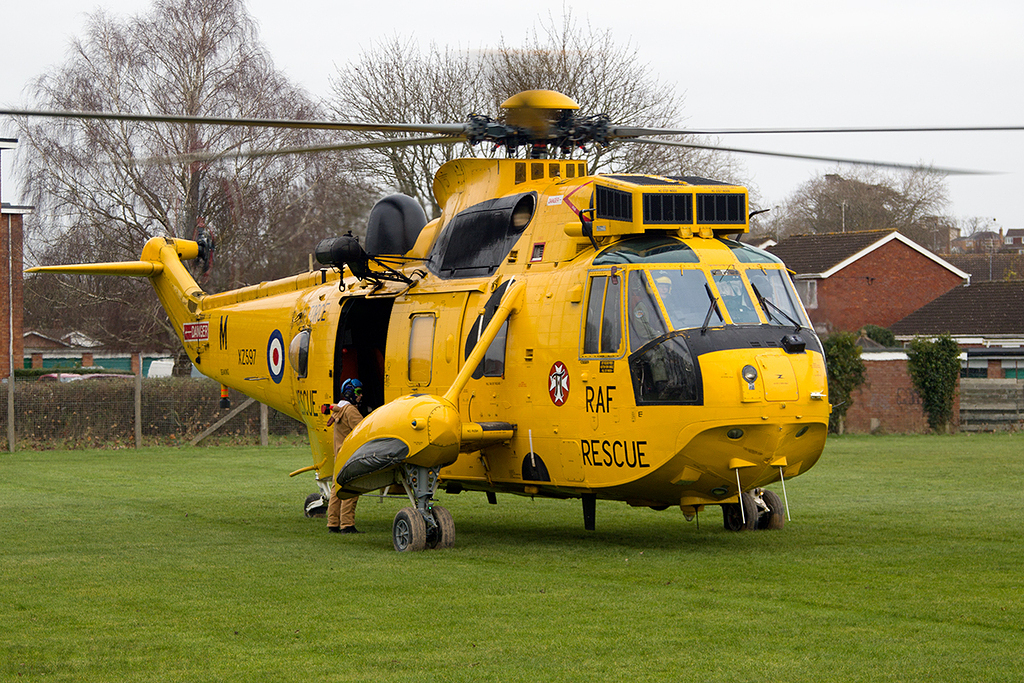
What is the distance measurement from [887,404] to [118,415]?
19472 millimetres

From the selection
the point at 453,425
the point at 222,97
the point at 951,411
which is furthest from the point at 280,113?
the point at 453,425

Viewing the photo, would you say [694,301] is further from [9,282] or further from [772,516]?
[9,282]

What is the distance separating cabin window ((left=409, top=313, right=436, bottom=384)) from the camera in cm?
1410

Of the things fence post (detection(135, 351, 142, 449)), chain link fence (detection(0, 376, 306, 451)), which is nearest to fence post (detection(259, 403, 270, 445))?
chain link fence (detection(0, 376, 306, 451))

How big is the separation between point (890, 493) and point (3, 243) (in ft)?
103

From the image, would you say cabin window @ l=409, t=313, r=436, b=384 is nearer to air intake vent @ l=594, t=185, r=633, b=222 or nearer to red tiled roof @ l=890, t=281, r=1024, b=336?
air intake vent @ l=594, t=185, r=633, b=222

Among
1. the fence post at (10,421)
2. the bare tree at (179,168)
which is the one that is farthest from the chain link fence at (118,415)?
the bare tree at (179,168)

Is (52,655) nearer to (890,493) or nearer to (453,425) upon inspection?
(453,425)

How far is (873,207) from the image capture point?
68312 mm

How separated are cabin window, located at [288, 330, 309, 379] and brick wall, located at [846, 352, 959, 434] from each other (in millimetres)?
19782

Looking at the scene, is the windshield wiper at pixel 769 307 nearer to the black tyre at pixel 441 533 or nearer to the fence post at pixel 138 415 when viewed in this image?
the black tyre at pixel 441 533

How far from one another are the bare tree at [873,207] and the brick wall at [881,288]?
17349 millimetres

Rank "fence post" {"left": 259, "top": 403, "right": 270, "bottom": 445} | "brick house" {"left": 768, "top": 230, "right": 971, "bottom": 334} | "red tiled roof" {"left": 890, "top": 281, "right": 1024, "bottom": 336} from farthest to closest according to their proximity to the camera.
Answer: "brick house" {"left": 768, "top": 230, "right": 971, "bottom": 334} < "red tiled roof" {"left": 890, "top": 281, "right": 1024, "bottom": 336} < "fence post" {"left": 259, "top": 403, "right": 270, "bottom": 445}

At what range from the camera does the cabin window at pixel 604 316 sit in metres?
11.8
